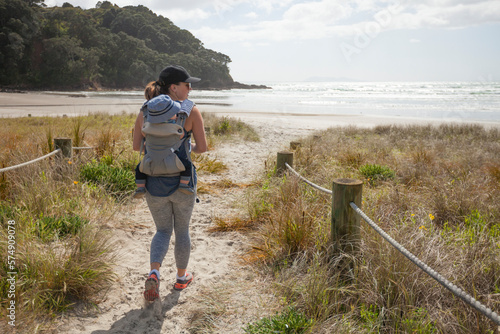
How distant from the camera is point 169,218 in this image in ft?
8.70

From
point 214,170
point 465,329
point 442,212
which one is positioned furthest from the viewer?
point 214,170

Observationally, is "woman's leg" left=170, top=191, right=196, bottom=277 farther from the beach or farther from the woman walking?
the beach

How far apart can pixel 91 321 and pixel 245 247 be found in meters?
1.75

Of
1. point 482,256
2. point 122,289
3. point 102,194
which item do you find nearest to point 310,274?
point 482,256

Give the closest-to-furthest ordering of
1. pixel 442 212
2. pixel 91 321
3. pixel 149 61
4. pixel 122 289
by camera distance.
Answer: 1. pixel 91 321
2. pixel 122 289
3. pixel 442 212
4. pixel 149 61

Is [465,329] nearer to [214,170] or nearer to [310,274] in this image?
[310,274]

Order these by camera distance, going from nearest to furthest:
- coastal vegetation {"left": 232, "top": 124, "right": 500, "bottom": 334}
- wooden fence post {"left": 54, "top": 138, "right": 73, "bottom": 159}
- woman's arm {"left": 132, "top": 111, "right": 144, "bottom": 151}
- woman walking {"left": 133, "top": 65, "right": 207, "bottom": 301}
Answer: coastal vegetation {"left": 232, "top": 124, "right": 500, "bottom": 334}
woman walking {"left": 133, "top": 65, "right": 207, "bottom": 301}
woman's arm {"left": 132, "top": 111, "right": 144, "bottom": 151}
wooden fence post {"left": 54, "top": 138, "right": 73, "bottom": 159}

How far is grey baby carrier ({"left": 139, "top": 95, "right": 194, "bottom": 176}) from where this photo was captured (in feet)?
7.51

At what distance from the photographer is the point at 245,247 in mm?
3812

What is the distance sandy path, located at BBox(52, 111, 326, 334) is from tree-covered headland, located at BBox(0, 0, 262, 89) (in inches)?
2456

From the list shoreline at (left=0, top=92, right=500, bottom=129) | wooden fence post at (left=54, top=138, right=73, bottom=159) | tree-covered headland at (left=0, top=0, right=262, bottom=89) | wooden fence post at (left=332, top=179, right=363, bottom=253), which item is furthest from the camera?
tree-covered headland at (left=0, top=0, right=262, bottom=89)

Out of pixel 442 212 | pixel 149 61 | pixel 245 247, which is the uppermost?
pixel 149 61

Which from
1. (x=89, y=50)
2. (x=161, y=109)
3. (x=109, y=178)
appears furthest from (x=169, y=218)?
(x=89, y=50)

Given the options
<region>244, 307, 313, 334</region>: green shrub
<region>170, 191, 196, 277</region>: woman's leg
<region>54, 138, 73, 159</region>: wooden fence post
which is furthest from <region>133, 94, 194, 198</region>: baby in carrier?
<region>54, 138, 73, 159</region>: wooden fence post
